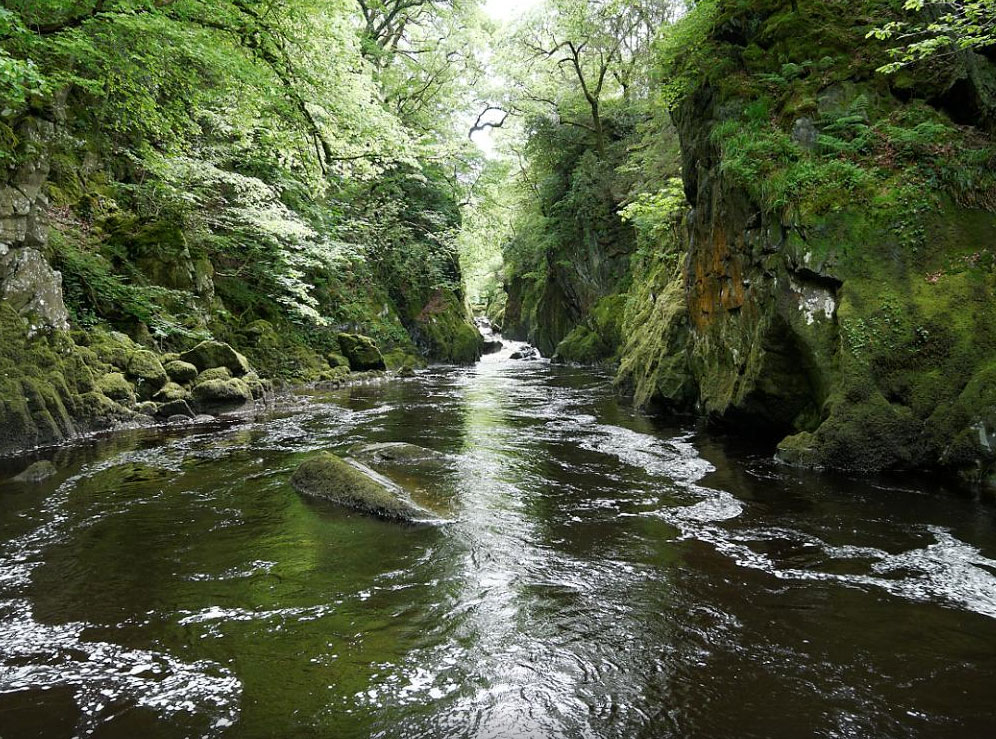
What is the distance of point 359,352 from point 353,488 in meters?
15.2

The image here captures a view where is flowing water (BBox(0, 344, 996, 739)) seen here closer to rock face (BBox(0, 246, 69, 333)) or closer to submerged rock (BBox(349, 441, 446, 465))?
submerged rock (BBox(349, 441, 446, 465))

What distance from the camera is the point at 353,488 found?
6387mm

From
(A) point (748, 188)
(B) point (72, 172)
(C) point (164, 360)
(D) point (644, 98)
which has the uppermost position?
(D) point (644, 98)

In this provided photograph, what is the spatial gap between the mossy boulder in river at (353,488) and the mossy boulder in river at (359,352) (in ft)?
46.2

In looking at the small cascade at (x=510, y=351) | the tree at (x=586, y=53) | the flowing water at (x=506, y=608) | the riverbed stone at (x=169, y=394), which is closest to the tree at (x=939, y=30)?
the flowing water at (x=506, y=608)

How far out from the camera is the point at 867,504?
19.2 feet

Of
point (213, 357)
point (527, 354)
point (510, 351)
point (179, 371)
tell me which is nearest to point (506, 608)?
point (179, 371)

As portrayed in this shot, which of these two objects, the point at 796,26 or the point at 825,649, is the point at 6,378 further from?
the point at 796,26

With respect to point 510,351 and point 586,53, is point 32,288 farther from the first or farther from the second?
point 510,351

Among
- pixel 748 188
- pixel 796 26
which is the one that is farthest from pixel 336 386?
pixel 796 26

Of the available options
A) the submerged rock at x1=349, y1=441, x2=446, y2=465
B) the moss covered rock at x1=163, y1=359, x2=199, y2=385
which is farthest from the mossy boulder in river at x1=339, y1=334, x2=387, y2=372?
the submerged rock at x1=349, y1=441, x2=446, y2=465

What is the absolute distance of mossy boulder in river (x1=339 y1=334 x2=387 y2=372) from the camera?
20906 millimetres

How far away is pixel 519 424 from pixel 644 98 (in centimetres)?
1902

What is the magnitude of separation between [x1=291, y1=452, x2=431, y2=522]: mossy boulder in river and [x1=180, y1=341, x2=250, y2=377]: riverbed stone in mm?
7472
